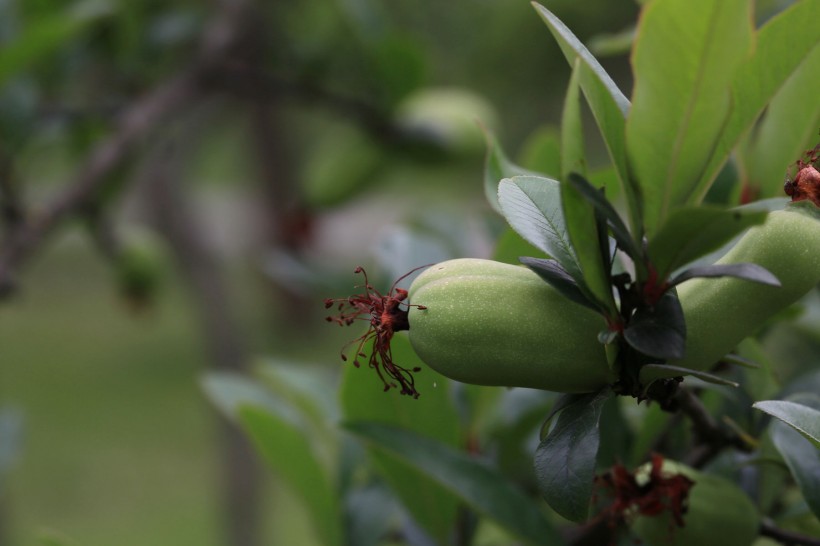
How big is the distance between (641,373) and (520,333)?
0.16 feet

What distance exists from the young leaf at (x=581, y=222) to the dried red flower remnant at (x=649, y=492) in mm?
110

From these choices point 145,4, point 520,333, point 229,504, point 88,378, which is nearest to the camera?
point 520,333

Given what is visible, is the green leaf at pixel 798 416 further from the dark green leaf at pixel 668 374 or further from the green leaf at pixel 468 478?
the green leaf at pixel 468 478

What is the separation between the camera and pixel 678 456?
523 millimetres

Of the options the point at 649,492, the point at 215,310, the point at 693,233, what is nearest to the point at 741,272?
the point at 693,233

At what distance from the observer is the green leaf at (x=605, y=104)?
319mm

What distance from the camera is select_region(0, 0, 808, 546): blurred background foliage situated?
40.1 inches

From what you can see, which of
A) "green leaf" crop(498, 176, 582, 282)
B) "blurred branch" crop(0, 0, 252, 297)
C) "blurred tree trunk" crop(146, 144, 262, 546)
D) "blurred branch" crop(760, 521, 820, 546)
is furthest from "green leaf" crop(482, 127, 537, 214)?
"blurred tree trunk" crop(146, 144, 262, 546)

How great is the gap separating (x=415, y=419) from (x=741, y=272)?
0.26 m

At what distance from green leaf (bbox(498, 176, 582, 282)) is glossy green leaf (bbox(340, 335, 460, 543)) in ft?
0.51

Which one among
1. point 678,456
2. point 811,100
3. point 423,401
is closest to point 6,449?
point 423,401

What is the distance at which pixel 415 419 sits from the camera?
1.71ft

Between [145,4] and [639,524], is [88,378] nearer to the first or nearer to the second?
[145,4]

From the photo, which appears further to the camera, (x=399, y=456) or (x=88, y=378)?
(x=88, y=378)
